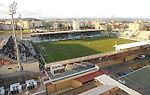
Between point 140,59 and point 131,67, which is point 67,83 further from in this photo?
point 140,59

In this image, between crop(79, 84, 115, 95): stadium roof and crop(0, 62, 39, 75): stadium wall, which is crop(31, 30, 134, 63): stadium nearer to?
crop(0, 62, 39, 75): stadium wall

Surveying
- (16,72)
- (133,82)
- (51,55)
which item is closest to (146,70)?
(133,82)

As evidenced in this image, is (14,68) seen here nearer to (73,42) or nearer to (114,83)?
(114,83)

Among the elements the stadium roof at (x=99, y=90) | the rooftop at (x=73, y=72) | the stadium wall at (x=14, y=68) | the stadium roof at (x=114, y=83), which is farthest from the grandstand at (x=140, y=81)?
the stadium wall at (x=14, y=68)

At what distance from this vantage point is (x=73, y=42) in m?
46.2

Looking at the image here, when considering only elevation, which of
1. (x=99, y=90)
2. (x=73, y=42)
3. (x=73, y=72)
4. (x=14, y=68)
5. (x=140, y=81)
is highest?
(x=99, y=90)

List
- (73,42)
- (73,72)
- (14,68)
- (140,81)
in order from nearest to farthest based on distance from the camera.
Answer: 1. (140,81)
2. (73,72)
3. (14,68)
4. (73,42)

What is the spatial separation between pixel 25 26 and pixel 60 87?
73.7 meters

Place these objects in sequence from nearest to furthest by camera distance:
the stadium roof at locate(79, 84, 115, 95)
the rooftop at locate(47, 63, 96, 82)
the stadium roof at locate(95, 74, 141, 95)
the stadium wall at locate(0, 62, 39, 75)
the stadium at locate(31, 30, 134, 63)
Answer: the stadium roof at locate(79, 84, 115, 95)
the stadium roof at locate(95, 74, 141, 95)
the rooftop at locate(47, 63, 96, 82)
the stadium wall at locate(0, 62, 39, 75)
the stadium at locate(31, 30, 134, 63)

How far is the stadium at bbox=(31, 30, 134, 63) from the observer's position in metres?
36.2

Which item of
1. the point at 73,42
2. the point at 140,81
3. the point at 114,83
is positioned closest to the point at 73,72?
the point at 114,83

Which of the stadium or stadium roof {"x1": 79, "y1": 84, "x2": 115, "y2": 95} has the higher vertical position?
stadium roof {"x1": 79, "y1": 84, "x2": 115, "y2": 95}

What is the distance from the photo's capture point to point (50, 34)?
167ft

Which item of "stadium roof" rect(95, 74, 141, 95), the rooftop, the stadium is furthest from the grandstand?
the stadium
